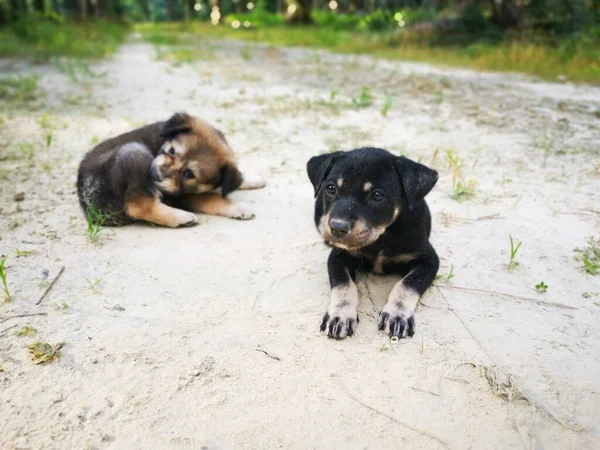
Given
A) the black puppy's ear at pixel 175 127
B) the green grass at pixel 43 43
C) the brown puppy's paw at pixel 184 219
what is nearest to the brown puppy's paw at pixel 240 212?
the brown puppy's paw at pixel 184 219

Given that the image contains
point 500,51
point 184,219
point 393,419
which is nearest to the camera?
point 393,419

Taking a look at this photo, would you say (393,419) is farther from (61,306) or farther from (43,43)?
(43,43)

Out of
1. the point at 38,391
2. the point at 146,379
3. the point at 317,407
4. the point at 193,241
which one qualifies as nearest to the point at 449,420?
the point at 317,407

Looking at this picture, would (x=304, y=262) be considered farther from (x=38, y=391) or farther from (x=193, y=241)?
(x=38, y=391)

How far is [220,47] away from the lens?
18.5 metres

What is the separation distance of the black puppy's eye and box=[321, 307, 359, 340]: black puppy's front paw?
0.70 m

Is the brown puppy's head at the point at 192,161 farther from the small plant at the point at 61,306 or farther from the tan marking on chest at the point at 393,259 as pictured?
the tan marking on chest at the point at 393,259

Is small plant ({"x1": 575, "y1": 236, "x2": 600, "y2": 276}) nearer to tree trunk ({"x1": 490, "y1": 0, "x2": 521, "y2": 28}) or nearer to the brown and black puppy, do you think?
the brown and black puppy

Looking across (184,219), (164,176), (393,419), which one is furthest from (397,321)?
(164,176)

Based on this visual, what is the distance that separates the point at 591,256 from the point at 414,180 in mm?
1572

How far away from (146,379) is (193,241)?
1.72 m

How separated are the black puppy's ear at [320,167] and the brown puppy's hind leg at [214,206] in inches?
44.3

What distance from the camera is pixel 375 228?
126 inches

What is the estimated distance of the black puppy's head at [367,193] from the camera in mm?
3127
